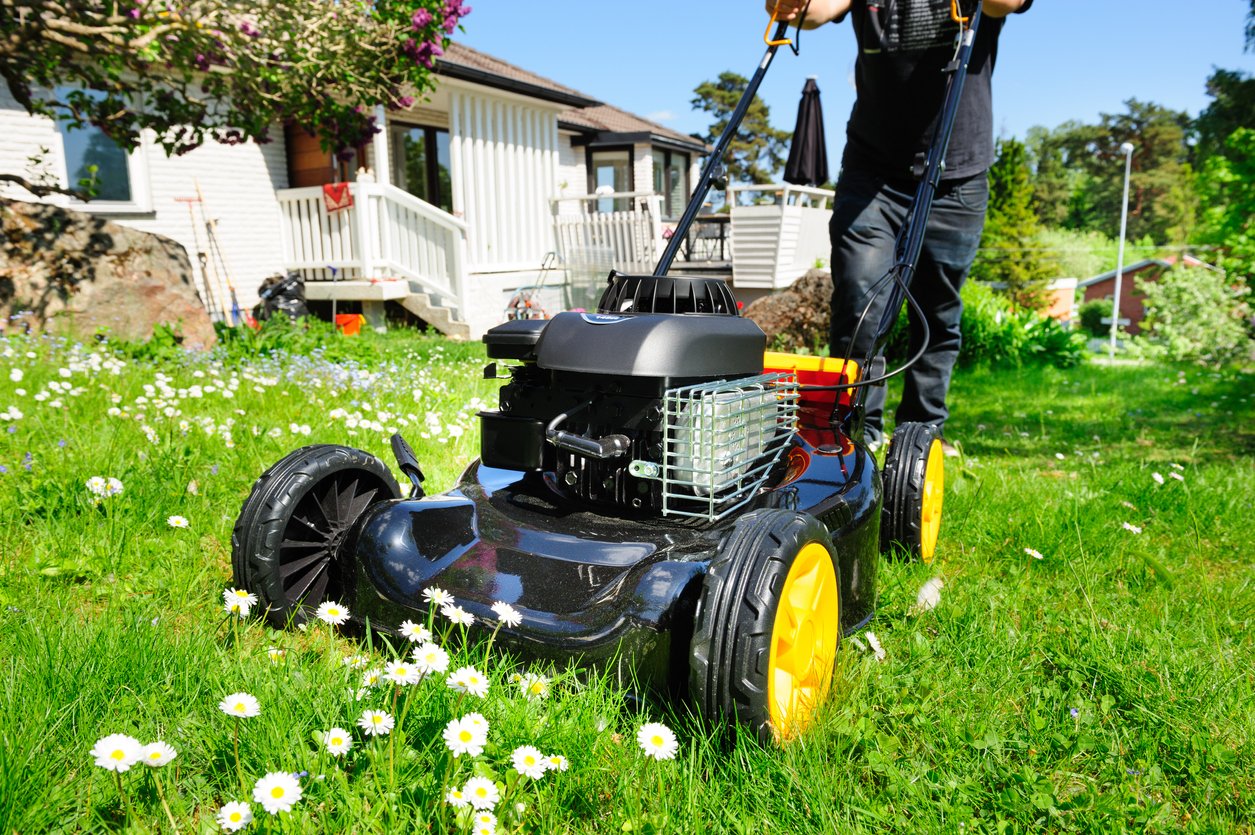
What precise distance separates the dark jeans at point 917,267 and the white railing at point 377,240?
8.29 meters

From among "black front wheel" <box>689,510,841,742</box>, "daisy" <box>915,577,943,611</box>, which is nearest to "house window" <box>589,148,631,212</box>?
"daisy" <box>915,577,943,611</box>

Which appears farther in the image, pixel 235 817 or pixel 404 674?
pixel 404 674

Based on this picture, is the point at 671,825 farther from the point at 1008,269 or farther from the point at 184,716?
the point at 1008,269

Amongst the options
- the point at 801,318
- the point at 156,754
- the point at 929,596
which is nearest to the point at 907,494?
the point at 929,596

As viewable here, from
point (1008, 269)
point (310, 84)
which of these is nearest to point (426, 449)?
point (310, 84)

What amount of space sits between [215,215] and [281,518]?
9778mm

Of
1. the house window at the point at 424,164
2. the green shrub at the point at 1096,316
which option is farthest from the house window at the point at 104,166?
the green shrub at the point at 1096,316

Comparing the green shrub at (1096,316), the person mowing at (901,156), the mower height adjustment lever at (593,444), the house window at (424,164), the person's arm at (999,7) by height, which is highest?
the house window at (424,164)

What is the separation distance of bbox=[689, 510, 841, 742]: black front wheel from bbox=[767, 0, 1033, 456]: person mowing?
1504 millimetres

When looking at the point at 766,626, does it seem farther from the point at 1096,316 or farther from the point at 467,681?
the point at 1096,316

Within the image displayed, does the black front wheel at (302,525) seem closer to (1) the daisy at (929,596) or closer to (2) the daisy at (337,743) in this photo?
(2) the daisy at (337,743)

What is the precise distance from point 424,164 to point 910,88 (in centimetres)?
1266

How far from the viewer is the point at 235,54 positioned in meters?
5.82

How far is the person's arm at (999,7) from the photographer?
10.3 feet
